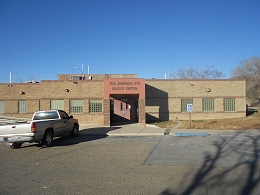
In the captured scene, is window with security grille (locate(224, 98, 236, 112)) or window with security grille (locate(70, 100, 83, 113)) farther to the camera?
window with security grille (locate(224, 98, 236, 112))

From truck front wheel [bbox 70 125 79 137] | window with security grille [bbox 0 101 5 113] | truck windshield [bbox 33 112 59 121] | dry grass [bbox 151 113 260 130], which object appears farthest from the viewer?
window with security grille [bbox 0 101 5 113]

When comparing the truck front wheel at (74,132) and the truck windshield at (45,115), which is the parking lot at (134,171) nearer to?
the truck windshield at (45,115)

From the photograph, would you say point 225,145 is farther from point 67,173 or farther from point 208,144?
point 67,173

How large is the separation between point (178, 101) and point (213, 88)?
A: 4.31 meters

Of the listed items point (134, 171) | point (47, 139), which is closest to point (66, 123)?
point (47, 139)

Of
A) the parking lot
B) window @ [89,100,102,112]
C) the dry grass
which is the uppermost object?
window @ [89,100,102,112]

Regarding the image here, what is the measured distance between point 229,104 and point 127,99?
457 inches

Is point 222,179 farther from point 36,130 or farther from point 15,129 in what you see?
point 15,129

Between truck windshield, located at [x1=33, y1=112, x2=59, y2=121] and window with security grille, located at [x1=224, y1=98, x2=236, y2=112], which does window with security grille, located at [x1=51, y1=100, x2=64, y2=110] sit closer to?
truck windshield, located at [x1=33, y1=112, x2=59, y2=121]

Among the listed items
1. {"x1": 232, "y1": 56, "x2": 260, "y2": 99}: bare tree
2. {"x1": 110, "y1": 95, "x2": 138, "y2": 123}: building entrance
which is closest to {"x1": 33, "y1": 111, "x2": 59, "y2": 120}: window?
{"x1": 110, "y1": 95, "x2": 138, "y2": 123}: building entrance

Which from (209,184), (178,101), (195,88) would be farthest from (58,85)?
(209,184)

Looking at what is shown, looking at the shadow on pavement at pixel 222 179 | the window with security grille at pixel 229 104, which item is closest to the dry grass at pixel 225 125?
the window with security grille at pixel 229 104

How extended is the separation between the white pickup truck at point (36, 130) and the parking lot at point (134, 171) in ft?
2.60

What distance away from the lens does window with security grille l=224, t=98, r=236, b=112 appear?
28.4 meters
